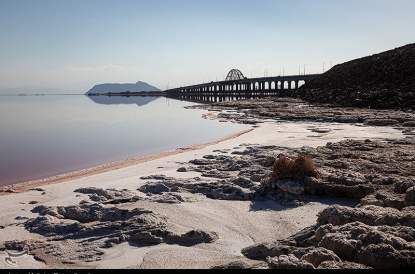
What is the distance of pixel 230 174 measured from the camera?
1147 centimetres

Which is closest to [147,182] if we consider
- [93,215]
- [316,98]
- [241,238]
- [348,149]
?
[93,215]

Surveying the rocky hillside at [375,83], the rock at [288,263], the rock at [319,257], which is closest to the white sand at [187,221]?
the rock at [288,263]

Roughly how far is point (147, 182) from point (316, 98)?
43.1m

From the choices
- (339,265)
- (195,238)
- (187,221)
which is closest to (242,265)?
(339,265)

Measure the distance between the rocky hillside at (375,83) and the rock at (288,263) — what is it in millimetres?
31971

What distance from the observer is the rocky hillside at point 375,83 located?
122 ft

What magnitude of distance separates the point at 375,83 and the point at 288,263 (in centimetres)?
4613

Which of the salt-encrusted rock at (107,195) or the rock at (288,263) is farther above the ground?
the rock at (288,263)

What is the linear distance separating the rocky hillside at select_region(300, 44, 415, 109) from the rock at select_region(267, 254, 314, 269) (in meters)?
32.0

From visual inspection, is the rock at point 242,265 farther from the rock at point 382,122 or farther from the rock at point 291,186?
the rock at point 382,122

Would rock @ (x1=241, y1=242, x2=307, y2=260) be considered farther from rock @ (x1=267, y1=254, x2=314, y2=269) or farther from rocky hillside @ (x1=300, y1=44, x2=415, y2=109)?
rocky hillside @ (x1=300, y1=44, x2=415, y2=109)

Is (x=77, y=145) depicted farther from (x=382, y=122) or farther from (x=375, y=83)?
(x=375, y=83)

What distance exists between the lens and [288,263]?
192 inches

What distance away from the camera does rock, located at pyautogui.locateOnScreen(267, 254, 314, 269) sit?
15.6 ft
